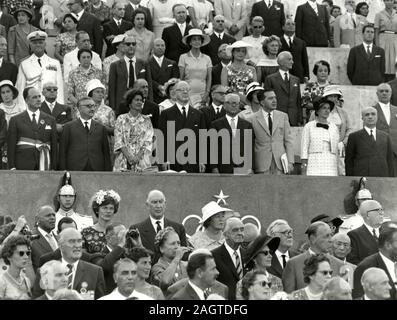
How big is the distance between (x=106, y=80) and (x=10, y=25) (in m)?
2.42

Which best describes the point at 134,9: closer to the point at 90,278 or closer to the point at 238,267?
the point at 238,267

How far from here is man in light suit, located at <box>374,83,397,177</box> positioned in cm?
2450

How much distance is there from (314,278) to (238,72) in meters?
9.30

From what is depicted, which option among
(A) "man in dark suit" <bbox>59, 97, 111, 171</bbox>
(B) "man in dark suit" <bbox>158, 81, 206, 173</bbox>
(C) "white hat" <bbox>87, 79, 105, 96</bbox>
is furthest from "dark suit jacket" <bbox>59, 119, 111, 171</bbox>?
(C) "white hat" <bbox>87, 79, 105, 96</bbox>

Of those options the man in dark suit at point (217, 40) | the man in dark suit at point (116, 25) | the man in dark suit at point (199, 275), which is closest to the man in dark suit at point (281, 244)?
the man in dark suit at point (199, 275)

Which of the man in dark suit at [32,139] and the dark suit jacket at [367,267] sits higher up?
the man in dark suit at [32,139]

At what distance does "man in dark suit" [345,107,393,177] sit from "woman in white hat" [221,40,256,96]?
264 centimetres

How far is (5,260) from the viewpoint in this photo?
16.7 meters

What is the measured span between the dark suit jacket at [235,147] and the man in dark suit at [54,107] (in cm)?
219

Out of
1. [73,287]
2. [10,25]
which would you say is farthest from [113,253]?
[10,25]

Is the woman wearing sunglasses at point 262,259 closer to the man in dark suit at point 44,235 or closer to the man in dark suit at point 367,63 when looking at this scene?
the man in dark suit at point 44,235

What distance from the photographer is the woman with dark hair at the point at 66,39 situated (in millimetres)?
26203

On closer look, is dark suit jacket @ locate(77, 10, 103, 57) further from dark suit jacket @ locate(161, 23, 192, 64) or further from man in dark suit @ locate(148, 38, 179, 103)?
man in dark suit @ locate(148, 38, 179, 103)
